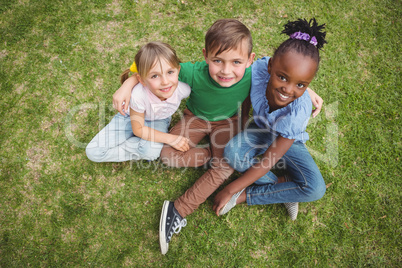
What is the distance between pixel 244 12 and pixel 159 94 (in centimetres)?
201

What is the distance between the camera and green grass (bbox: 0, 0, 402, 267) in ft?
8.12

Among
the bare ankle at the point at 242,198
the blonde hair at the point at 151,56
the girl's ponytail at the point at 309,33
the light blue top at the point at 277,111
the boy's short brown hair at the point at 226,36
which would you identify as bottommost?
the bare ankle at the point at 242,198

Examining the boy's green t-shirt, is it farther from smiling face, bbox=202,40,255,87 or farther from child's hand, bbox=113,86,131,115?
child's hand, bbox=113,86,131,115

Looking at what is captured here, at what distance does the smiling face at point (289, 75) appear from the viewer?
5.81 feet

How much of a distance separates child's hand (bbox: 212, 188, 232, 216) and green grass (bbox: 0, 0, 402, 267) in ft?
0.43

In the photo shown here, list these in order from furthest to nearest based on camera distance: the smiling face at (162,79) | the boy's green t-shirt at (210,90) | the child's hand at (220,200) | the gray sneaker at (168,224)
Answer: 1. the child's hand at (220,200)
2. the gray sneaker at (168,224)
3. the boy's green t-shirt at (210,90)
4. the smiling face at (162,79)

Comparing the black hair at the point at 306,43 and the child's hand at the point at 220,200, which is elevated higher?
the black hair at the point at 306,43

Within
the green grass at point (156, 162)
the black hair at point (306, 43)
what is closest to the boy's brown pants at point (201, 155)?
the green grass at point (156, 162)

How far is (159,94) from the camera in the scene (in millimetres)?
2156

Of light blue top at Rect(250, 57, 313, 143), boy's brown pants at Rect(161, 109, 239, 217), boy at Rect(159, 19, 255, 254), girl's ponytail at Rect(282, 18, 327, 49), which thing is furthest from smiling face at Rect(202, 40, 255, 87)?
boy's brown pants at Rect(161, 109, 239, 217)

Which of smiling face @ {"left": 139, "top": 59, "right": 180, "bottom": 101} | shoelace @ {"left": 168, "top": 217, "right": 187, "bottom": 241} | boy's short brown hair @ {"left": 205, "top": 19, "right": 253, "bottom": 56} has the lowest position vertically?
shoelace @ {"left": 168, "top": 217, "right": 187, "bottom": 241}

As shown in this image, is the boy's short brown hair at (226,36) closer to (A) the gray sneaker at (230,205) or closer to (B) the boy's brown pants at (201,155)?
(B) the boy's brown pants at (201,155)

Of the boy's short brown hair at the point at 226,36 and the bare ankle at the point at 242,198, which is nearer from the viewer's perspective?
the boy's short brown hair at the point at 226,36

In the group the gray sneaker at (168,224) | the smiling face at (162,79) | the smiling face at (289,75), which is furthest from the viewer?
Answer: the gray sneaker at (168,224)
